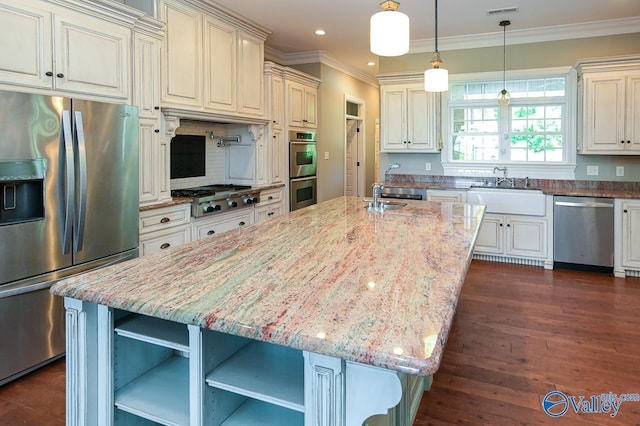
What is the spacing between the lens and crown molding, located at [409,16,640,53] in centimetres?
482

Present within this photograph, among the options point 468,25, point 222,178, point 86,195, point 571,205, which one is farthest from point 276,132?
point 571,205

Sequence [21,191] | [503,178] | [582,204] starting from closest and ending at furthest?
[21,191] → [582,204] → [503,178]

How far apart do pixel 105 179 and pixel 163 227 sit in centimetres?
79

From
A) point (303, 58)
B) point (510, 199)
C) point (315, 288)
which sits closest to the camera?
point (315, 288)

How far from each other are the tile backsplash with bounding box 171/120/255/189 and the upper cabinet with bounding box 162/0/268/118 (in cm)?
41

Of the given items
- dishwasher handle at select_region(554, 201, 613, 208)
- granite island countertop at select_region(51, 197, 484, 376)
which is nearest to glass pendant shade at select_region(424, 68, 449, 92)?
granite island countertop at select_region(51, 197, 484, 376)

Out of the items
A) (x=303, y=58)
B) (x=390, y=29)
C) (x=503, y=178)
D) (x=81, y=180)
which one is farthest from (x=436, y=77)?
(x=303, y=58)

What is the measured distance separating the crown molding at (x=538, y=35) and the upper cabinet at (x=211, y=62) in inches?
90.8

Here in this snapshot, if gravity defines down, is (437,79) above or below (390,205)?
above

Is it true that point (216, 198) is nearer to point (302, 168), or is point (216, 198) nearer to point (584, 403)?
point (302, 168)

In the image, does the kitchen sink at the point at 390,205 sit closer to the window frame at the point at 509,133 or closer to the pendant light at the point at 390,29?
the pendant light at the point at 390,29

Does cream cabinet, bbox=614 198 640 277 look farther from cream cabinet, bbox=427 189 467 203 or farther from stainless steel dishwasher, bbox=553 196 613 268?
cream cabinet, bbox=427 189 467 203

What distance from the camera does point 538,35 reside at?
5160 millimetres

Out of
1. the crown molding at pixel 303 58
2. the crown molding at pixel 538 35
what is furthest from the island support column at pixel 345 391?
the crown molding at pixel 303 58
